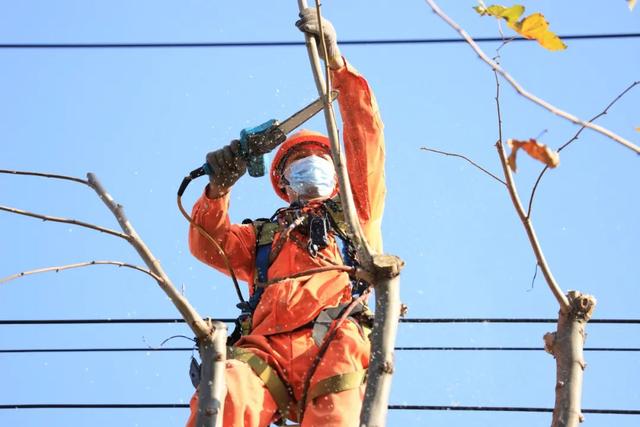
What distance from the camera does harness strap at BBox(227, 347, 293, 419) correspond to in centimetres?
526

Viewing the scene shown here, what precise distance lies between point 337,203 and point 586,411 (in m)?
1.68

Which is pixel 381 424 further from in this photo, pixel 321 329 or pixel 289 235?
pixel 289 235

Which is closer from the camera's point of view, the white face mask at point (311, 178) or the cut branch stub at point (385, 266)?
the cut branch stub at point (385, 266)

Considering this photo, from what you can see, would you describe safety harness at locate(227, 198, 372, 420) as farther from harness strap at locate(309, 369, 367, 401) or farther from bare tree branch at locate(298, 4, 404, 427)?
bare tree branch at locate(298, 4, 404, 427)

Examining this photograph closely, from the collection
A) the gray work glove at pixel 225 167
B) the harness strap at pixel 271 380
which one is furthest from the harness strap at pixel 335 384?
the gray work glove at pixel 225 167

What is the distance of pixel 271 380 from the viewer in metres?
5.27

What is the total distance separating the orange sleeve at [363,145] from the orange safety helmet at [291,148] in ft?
1.34

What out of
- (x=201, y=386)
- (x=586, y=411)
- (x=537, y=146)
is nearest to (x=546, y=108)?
(x=537, y=146)

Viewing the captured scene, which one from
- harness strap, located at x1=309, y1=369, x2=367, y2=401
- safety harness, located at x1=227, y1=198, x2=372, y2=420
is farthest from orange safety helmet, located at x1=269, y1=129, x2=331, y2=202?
harness strap, located at x1=309, y1=369, x2=367, y2=401

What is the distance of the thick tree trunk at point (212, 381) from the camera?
141 inches

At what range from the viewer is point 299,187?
621 centimetres

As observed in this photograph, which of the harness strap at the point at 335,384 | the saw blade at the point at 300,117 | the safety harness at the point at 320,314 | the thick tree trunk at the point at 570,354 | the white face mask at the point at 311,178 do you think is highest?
the white face mask at the point at 311,178

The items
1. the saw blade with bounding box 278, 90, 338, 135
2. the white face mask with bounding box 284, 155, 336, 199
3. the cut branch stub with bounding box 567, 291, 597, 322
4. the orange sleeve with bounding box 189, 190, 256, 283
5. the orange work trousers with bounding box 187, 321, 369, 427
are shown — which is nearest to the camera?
the cut branch stub with bounding box 567, 291, 597, 322

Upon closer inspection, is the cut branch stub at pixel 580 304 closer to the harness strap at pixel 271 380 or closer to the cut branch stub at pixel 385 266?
the cut branch stub at pixel 385 266
